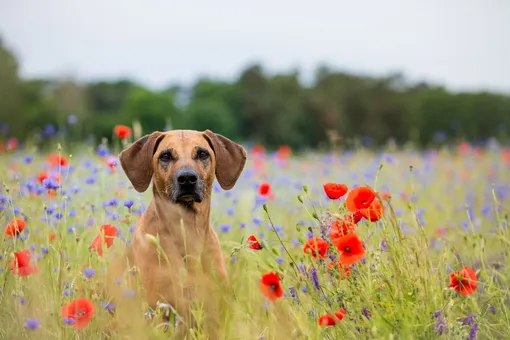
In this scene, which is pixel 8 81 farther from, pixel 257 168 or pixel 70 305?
pixel 70 305

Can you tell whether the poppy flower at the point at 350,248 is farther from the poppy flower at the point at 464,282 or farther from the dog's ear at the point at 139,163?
the dog's ear at the point at 139,163

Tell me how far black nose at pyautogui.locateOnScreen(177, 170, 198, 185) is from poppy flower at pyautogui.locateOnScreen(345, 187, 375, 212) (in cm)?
126

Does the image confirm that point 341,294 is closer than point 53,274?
Yes

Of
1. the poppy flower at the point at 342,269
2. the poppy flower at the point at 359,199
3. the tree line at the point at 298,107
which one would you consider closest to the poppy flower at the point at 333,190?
the poppy flower at the point at 359,199

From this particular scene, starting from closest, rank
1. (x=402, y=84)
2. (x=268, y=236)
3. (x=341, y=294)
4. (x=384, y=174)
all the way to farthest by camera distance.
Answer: (x=341, y=294)
(x=268, y=236)
(x=384, y=174)
(x=402, y=84)

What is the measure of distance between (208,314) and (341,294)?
3.08 feet

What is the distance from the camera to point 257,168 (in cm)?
870

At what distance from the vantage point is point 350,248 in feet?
8.52

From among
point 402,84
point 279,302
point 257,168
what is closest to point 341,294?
point 279,302

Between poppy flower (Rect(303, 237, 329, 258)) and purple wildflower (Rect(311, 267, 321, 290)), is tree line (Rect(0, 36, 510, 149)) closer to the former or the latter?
purple wildflower (Rect(311, 267, 321, 290))

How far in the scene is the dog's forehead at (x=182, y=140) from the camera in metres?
3.85

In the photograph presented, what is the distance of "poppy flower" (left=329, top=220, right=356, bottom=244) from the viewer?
270 cm

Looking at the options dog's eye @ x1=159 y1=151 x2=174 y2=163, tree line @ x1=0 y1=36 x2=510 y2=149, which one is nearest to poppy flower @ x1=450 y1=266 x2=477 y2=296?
dog's eye @ x1=159 y1=151 x2=174 y2=163

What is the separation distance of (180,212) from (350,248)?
46.1 inches
